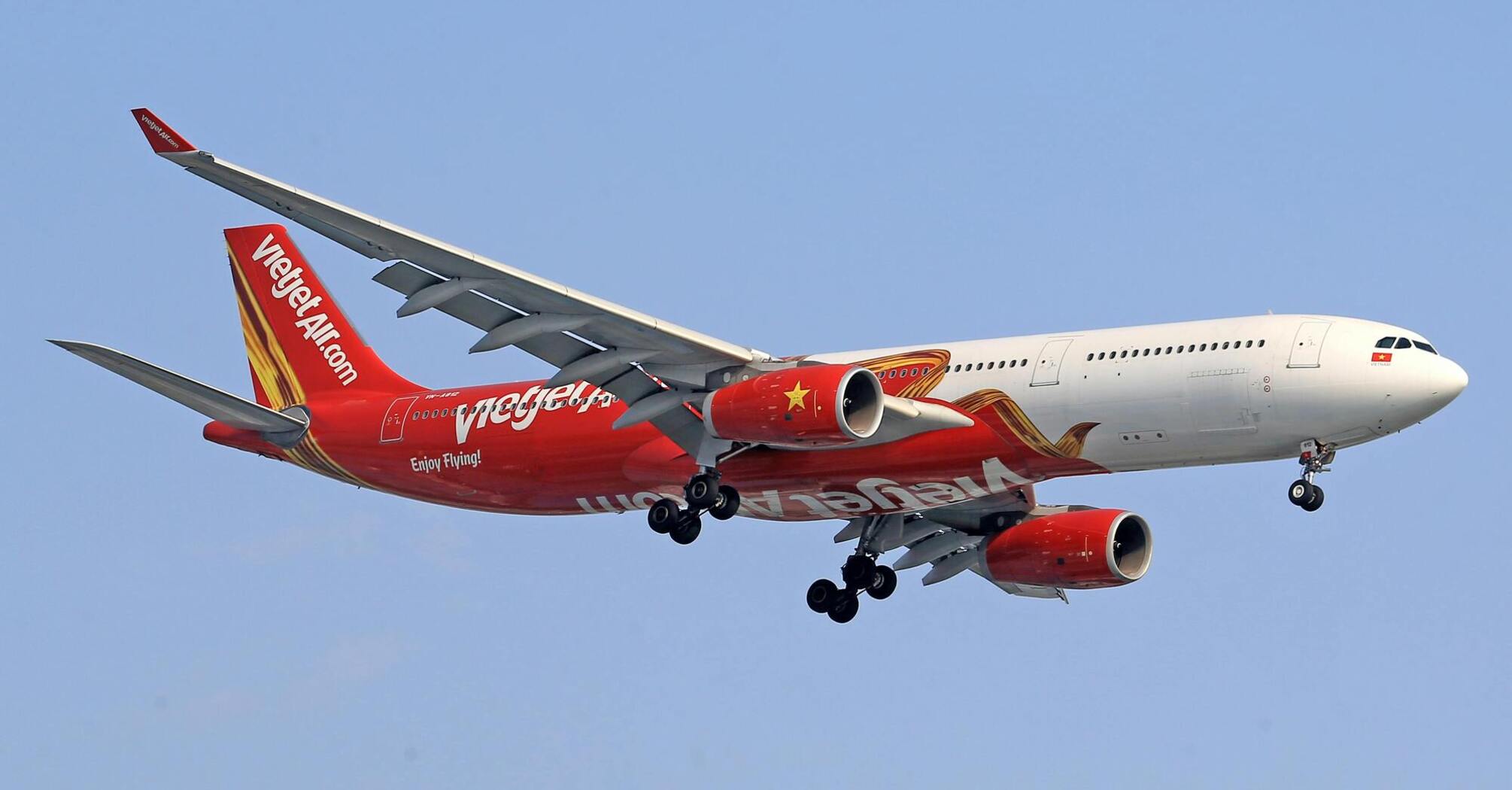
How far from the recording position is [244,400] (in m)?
46.7

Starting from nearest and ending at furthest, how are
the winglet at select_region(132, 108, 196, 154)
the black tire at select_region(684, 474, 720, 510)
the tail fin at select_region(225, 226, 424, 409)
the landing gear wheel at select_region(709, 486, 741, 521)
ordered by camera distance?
the winglet at select_region(132, 108, 196, 154) → the black tire at select_region(684, 474, 720, 510) → the landing gear wheel at select_region(709, 486, 741, 521) → the tail fin at select_region(225, 226, 424, 409)

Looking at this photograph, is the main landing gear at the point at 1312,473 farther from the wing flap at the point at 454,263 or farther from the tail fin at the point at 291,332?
the tail fin at the point at 291,332

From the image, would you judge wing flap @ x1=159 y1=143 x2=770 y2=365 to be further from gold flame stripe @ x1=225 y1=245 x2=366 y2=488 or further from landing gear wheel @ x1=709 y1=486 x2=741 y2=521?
gold flame stripe @ x1=225 y1=245 x2=366 y2=488

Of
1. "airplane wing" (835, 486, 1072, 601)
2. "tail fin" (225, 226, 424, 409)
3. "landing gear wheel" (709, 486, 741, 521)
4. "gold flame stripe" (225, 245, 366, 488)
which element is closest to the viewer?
"landing gear wheel" (709, 486, 741, 521)

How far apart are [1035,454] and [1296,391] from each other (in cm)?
489

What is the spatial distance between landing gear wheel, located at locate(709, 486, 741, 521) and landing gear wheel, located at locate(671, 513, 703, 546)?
1.21ft

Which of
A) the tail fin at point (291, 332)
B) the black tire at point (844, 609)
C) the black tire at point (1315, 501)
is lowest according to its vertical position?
the black tire at point (844, 609)

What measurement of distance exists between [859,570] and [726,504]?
5.92 metres

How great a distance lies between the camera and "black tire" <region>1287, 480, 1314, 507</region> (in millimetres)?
37500

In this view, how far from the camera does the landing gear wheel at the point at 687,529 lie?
137 ft

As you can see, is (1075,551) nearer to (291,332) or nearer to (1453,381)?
(1453,381)

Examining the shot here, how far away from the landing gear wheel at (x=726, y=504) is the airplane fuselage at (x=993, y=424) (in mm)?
603

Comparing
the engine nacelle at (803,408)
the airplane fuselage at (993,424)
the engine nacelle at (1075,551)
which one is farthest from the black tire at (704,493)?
the engine nacelle at (1075,551)

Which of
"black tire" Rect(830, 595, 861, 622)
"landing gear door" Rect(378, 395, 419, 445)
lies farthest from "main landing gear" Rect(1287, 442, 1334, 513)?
"landing gear door" Rect(378, 395, 419, 445)
